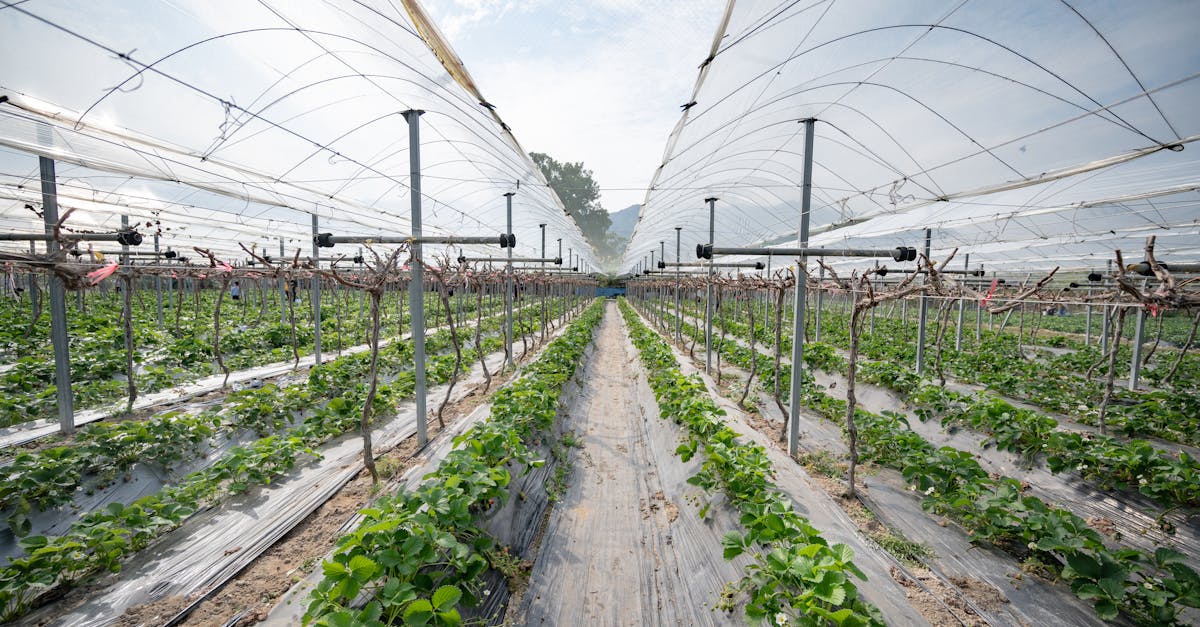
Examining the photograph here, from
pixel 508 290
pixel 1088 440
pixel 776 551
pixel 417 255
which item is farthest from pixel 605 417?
pixel 1088 440

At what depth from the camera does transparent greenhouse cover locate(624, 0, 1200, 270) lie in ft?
12.0

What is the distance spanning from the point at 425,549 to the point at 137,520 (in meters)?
3.14

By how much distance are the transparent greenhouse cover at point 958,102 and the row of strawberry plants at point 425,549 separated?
5055 mm

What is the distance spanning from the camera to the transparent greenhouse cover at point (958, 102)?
3658 mm

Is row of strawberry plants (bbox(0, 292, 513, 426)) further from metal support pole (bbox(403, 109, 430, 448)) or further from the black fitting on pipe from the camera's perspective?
metal support pole (bbox(403, 109, 430, 448))

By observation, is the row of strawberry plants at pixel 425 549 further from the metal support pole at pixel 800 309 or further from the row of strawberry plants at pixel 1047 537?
the row of strawberry plants at pixel 1047 537

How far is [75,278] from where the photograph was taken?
431cm

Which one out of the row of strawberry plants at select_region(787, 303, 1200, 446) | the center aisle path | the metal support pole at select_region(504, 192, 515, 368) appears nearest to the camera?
the center aisle path

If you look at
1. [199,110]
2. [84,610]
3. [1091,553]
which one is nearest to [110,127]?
[199,110]

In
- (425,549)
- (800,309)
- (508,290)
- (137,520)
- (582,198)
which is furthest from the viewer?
(582,198)

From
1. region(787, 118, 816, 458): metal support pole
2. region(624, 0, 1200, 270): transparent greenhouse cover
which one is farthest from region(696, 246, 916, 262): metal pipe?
region(624, 0, 1200, 270): transparent greenhouse cover

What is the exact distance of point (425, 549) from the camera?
2758 millimetres

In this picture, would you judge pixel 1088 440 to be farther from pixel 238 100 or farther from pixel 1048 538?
pixel 238 100

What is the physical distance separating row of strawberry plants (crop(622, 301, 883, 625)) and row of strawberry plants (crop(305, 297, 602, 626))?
1952mm
